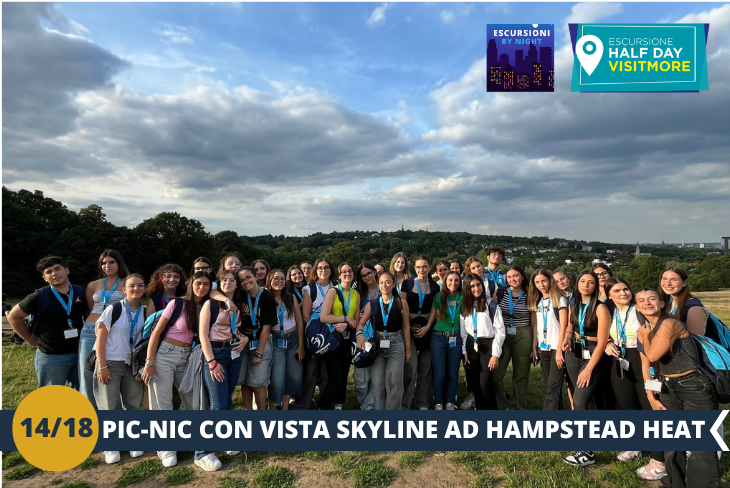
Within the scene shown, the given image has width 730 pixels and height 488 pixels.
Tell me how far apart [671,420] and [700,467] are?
468 mm

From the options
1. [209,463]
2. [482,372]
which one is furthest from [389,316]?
[209,463]

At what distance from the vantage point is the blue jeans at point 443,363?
604 cm

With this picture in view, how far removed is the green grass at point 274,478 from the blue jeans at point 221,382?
96 centimetres

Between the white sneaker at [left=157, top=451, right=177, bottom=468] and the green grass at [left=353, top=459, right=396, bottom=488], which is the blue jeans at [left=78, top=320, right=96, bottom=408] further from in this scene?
the green grass at [left=353, top=459, right=396, bottom=488]

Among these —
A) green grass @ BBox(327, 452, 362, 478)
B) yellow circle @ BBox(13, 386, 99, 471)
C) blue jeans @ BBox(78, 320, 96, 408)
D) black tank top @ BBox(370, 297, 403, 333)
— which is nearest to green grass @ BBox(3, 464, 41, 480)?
yellow circle @ BBox(13, 386, 99, 471)

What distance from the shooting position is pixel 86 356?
16.6ft

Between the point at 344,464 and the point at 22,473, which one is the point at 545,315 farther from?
the point at 22,473

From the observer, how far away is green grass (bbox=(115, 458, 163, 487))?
4480mm

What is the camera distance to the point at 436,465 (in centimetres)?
477

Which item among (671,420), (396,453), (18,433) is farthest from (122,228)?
(671,420)

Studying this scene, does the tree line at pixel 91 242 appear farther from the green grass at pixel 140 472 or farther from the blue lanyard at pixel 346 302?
the green grass at pixel 140 472

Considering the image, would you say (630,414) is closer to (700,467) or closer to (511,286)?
(700,467)

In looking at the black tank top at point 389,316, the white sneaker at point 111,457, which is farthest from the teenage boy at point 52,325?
the black tank top at point 389,316

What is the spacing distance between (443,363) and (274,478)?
2975 millimetres
